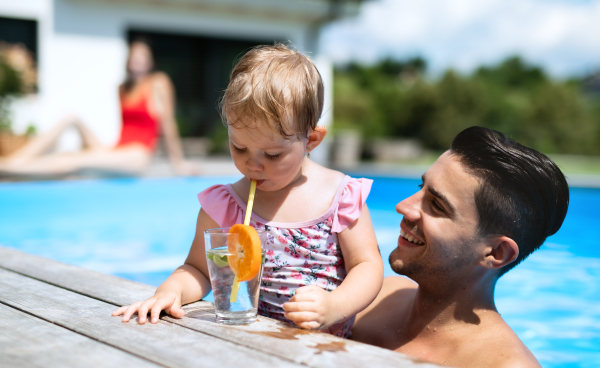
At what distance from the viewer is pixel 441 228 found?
1917 millimetres

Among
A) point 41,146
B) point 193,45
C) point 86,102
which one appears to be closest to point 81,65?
point 86,102

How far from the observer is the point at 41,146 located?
24.5 ft

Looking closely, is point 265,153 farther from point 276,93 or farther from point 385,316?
point 385,316

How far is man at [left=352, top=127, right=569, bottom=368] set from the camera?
71.8 inches

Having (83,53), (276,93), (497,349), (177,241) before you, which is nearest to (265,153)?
(276,93)

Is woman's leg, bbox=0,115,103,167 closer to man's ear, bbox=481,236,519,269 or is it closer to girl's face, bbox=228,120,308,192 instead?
girl's face, bbox=228,120,308,192

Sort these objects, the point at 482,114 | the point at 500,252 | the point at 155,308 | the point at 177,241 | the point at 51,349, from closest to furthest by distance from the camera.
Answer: the point at 51,349
the point at 155,308
the point at 500,252
the point at 177,241
the point at 482,114

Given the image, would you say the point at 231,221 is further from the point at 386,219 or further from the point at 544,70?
the point at 544,70

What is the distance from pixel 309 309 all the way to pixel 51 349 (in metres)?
0.68

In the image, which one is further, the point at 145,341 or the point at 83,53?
the point at 83,53

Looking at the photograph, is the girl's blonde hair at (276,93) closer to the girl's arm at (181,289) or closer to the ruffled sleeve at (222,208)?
the ruffled sleeve at (222,208)

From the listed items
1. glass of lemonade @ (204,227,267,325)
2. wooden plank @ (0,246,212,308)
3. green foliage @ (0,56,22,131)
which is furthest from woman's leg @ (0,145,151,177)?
glass of lemonade @ (204,227,267,325)

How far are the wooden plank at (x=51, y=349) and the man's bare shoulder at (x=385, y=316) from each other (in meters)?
1.27

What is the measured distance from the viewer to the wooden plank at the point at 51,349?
1.25 meters
